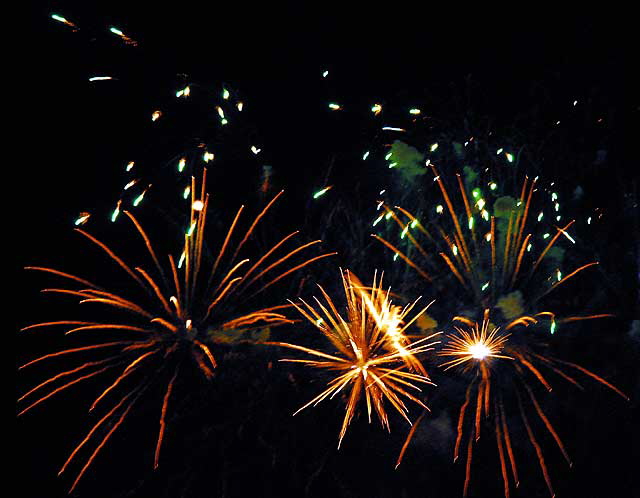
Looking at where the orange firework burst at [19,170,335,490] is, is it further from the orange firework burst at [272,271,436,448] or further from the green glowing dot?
the green glowing dot

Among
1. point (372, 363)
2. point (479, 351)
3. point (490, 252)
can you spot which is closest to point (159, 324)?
point (372, 363)

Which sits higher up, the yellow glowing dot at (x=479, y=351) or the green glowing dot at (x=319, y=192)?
the green glowing dot at (x=319, y=192)

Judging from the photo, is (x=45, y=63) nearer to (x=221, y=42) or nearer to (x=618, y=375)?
(x=221, y=42)

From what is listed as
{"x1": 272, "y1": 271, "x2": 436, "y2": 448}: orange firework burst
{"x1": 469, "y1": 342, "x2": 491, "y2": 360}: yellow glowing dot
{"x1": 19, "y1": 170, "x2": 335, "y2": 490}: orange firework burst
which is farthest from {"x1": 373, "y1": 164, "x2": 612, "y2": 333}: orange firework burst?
{"x1": 19, "y1": 170, "x2": 335, "y2": 490}: orange firework burst

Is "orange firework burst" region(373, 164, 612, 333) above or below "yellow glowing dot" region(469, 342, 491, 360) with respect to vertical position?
above

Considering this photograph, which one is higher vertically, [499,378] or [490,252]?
[490,252]

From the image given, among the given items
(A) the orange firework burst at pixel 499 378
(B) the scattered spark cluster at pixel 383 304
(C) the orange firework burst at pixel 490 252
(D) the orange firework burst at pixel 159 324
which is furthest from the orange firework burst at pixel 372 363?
(C) the orange firework burst at pixel 490 252

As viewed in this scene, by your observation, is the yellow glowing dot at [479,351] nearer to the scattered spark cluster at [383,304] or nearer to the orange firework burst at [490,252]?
the scattered spark cluster at [383,304]

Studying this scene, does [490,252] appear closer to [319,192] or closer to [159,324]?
[319,192]

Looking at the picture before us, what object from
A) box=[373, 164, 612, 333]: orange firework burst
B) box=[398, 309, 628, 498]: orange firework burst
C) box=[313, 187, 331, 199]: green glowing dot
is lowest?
box=[398, 309, 628, 498]: orange firework burst
